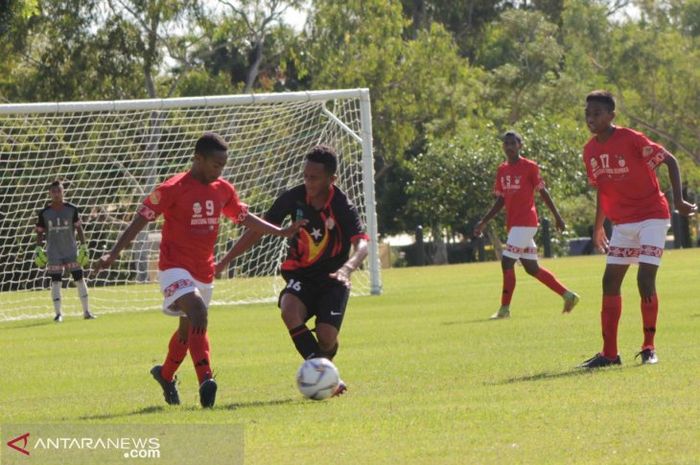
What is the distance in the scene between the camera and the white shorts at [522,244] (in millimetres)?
19125

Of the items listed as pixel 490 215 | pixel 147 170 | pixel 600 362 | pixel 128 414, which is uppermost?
pixel 147 170

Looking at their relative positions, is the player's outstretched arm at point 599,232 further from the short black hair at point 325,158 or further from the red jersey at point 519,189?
the red jersey at point 519,189

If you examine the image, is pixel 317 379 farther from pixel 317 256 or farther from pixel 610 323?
pixel 610 323

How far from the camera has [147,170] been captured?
30.2 m

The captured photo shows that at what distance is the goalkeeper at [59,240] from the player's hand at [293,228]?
12436 millimetres

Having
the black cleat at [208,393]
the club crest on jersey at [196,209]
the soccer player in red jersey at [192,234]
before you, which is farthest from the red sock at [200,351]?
the club crest on jersey at [196,209]

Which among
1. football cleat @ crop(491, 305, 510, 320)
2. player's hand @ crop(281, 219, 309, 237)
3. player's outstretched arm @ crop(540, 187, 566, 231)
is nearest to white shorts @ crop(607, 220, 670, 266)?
player's hand @ crop(281, 219, 309, 237)

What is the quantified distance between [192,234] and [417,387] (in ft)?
6.42

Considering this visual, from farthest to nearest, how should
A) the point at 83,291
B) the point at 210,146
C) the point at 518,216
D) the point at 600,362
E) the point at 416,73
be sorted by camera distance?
the point at 416,73, the point at 83,291, the point at 518,216, the point at 600,362, the point at 210,146

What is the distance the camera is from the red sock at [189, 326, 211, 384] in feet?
34.5

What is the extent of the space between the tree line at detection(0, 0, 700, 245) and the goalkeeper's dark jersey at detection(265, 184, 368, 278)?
33861mm

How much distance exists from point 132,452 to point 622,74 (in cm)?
5416

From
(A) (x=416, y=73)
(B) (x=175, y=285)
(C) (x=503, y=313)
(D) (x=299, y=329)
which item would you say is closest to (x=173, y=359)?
(B) (x=175, y=285)

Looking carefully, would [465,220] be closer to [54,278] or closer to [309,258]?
[54,278]
